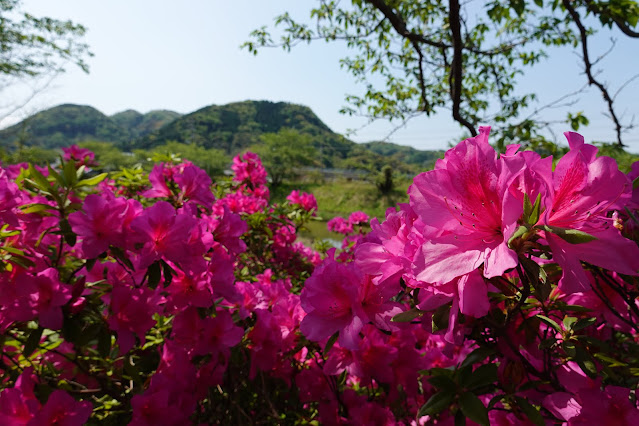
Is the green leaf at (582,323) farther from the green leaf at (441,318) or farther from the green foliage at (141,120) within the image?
the green foliage at (141,120)

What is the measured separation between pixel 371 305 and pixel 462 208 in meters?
0.24

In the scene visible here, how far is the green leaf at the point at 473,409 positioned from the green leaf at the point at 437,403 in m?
0.02

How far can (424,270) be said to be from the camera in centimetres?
42

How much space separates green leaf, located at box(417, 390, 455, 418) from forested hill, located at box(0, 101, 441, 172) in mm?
41097

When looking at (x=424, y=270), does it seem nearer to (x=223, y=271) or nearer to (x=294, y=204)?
(x=223, y=271)

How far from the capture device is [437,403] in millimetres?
545

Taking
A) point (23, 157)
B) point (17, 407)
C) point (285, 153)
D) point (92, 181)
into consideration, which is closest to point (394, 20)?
point (92, 181)

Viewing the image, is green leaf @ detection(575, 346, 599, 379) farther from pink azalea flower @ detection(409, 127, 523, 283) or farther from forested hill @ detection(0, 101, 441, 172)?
forested hill @ detection(0, 101, 441, 172)

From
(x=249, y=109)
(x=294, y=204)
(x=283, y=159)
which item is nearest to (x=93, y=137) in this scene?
(x=249, y=109)

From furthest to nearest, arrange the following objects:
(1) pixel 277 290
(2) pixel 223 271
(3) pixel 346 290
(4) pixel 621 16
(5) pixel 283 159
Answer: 1. (5) pixel 283 159
2. (4) pixel 621 16
3. (1) pixel 277 290
4. (2) pixel 223 271
5. (3) pixel 346 290

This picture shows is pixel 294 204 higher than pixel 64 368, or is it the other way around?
pixel 294 204

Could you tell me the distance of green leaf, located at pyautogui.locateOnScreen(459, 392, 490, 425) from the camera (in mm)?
502

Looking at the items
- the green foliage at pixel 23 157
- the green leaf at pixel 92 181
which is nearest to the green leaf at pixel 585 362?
the green leaf at pixel 92 181

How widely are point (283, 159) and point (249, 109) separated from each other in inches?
2024
